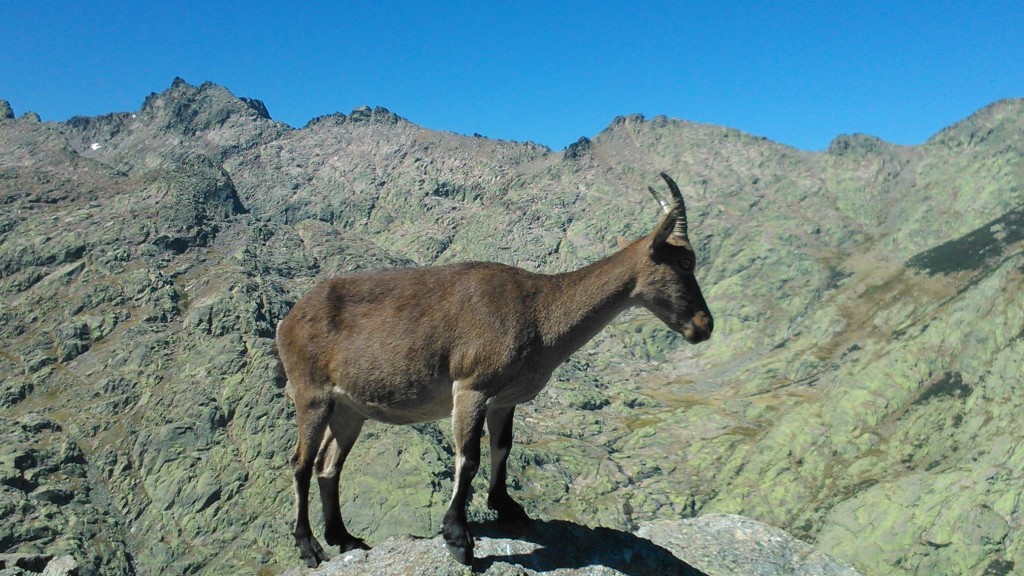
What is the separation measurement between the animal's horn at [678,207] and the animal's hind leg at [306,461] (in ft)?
26.5

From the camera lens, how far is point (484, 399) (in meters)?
13.3

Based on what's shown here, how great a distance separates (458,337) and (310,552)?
20.7 feet

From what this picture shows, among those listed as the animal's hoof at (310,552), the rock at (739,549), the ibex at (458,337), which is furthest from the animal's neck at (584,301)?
the rock at (739,549)

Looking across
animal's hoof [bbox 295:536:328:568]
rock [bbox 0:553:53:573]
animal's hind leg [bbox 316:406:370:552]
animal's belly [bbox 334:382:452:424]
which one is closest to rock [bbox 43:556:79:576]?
rock [bbox 0:553:53:573]

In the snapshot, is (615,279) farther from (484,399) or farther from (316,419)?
(316,419)

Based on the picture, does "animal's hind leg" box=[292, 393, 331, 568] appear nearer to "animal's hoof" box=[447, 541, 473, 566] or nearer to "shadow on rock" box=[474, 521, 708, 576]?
"animal's hoof" box=[447, 541, 473, 566]

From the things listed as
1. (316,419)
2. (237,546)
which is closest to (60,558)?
(237,546)

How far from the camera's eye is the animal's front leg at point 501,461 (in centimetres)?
1471

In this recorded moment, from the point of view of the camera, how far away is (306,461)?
49.7 feet

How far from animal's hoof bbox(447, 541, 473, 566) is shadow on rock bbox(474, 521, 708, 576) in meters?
0.39

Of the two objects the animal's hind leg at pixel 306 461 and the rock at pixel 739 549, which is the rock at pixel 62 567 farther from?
the rock at pixel 739 549

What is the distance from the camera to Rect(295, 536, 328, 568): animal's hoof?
1563 cm

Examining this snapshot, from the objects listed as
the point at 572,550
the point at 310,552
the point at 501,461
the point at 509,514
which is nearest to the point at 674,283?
the point at 501,461

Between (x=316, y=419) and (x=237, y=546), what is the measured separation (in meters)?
167
